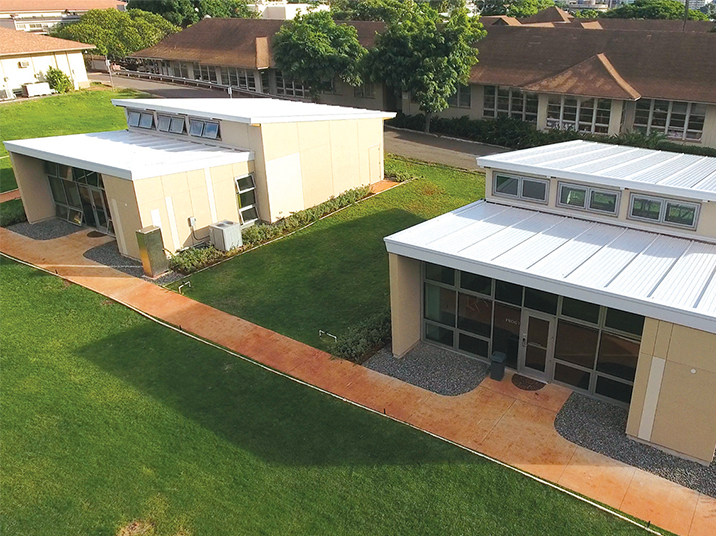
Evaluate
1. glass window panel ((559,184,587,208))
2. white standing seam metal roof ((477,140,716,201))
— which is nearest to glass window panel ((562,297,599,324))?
white standing seam metal roof ((477,140,716,201))

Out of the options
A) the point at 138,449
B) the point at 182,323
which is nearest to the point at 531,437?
the point at 138,449

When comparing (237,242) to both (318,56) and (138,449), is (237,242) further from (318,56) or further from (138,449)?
(318,56)

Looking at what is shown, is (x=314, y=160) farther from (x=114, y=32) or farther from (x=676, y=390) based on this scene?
(x=114, y=32)

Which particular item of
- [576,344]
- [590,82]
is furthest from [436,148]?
[576,344]

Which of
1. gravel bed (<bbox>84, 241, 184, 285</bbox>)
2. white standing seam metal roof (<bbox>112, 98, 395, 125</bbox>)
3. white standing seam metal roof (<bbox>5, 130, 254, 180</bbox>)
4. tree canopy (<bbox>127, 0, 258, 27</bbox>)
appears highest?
tree canopy (<bbox>127, 0, 258, 27</bbox>)

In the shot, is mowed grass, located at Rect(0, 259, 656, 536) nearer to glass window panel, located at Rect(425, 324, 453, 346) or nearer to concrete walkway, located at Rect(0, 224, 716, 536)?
concrete walkway, located at Rect(0, 224, 716, 536)

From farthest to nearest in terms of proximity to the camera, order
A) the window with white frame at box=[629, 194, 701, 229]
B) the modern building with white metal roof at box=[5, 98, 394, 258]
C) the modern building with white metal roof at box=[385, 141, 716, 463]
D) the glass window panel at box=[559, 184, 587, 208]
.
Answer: the modern building with white metal roof at box=[5, 98, 394, 258] → the glass window panel at box=[559, 184, 587, 208] → the window with white frame at box=[629, 194, 701, 229] → the modern building with white metal roof at box=[385, 141, 716, 463]
